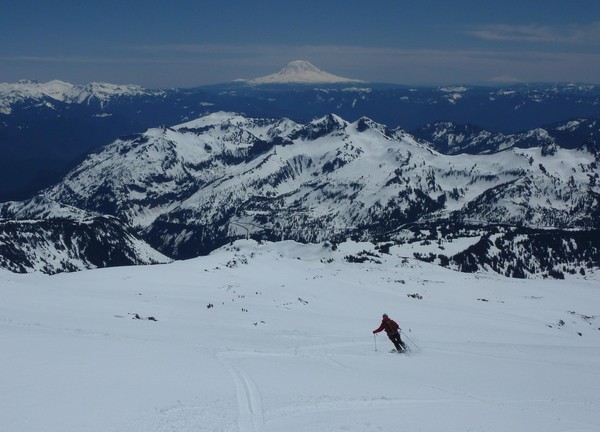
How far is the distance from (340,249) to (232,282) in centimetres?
12646

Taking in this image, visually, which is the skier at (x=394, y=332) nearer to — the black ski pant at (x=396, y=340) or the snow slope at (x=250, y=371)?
the black ski pant at (x=396, y=340)

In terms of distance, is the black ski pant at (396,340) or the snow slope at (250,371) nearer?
the snow slope at (250,371)

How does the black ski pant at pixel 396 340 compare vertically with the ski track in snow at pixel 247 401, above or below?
below

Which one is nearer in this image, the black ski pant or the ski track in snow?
the ski track in snow

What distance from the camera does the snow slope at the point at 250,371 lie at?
15.2m

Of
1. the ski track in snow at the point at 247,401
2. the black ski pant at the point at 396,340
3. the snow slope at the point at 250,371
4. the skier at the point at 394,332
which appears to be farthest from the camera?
the black ski pant at the point at 396,340

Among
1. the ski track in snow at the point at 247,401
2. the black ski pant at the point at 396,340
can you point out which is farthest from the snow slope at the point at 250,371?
the black ski pant at the point at 396,340

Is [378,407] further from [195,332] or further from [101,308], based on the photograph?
[101,308]

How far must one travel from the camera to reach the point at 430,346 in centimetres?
3362

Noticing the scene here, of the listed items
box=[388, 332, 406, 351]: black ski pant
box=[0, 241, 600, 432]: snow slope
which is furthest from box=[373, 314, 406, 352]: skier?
box=[0, 241, 600, 432]: snow slope

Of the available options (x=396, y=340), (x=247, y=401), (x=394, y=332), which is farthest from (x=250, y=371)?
(x=396, y=340)

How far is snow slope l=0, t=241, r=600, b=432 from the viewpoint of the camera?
15.2 m

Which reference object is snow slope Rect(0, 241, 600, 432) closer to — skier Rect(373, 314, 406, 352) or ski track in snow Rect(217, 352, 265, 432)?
ski track in snow Rect(217, 352, 265, 432)

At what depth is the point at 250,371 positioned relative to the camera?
69.2 ft
